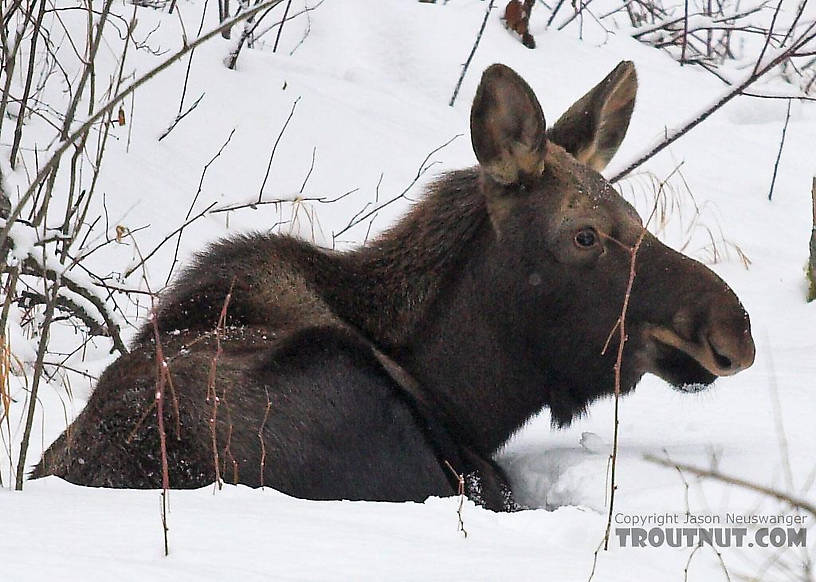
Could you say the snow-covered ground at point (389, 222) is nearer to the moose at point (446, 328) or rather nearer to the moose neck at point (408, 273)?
the moose at point (446, 328)

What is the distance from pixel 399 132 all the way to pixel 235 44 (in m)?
1.49

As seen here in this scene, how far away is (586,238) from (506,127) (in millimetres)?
542

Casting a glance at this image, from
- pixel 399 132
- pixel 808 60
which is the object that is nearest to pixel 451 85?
pixel 399 132

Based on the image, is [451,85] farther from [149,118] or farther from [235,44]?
[149,118]

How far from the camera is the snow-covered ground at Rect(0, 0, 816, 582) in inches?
112

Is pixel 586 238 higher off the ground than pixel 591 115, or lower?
lower

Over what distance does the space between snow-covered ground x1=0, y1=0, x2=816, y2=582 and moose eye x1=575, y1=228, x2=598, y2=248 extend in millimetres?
846

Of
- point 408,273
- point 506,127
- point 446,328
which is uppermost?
point 506,127

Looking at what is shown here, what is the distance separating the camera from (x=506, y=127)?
4.76 m

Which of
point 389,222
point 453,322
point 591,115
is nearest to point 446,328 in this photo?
point 453,322

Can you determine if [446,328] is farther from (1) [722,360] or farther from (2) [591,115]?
(2) [591,115]

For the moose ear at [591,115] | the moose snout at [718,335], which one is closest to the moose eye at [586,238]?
the moose snout at [718,335]

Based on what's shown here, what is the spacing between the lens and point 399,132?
32.3ft

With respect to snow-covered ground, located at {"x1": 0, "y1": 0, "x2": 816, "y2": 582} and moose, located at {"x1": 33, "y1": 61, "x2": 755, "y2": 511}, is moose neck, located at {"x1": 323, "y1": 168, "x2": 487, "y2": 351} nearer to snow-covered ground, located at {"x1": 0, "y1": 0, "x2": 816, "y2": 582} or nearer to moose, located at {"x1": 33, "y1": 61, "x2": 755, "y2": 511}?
moose, located at {"x1": 33, "y1": 61, "x2": 755, "y2": 511}
